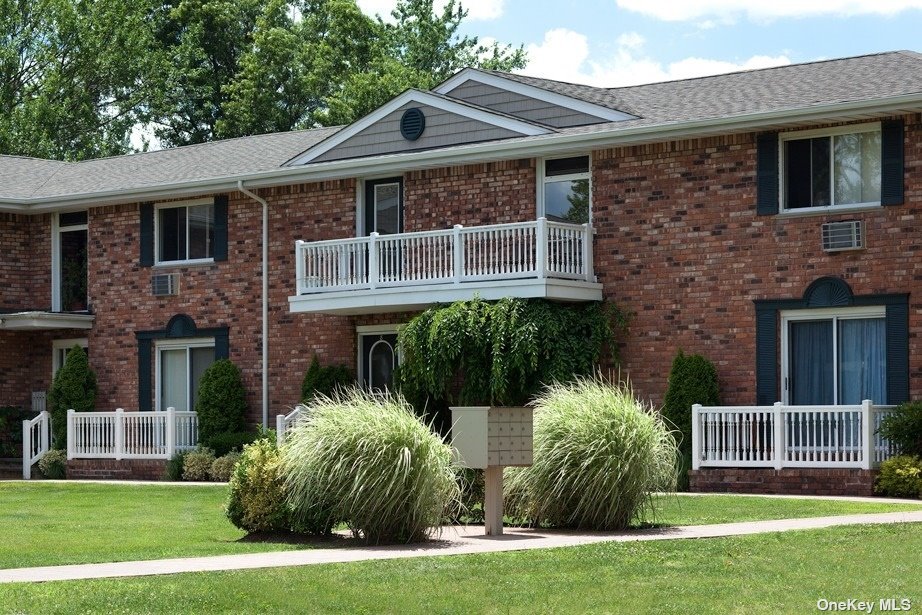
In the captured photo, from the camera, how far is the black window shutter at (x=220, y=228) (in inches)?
1187

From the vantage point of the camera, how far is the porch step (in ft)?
101

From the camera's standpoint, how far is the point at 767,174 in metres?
23.8

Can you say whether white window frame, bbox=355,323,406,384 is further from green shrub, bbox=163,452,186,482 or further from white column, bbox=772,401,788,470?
white column, bbox=772,401,788,470

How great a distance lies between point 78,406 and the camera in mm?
30953

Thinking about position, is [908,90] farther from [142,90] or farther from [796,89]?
[142,90]

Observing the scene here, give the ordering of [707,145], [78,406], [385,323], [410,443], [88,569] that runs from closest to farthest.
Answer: [88,569], [410,443], [707,145], [385,323], [78,406]

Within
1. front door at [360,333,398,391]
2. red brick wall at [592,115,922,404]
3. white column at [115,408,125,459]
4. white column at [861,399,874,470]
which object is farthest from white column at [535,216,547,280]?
white column at [115,408,125,459]

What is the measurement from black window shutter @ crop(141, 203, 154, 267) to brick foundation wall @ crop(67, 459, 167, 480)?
4.07 metres

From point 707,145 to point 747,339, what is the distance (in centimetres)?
311

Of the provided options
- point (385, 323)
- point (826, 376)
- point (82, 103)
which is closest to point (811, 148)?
point (826, 376)

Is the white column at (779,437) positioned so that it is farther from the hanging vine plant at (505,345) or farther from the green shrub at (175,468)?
the green shrub at (175,468)

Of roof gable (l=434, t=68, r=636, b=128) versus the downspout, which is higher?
roof gable (l=434, t=68, r=636, b=128)

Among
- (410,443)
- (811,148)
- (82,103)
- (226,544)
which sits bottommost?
(226,544)

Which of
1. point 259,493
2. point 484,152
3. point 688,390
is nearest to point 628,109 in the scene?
point 484,152
